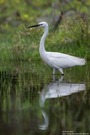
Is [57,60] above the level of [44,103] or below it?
above

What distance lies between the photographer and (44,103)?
28.6 feet

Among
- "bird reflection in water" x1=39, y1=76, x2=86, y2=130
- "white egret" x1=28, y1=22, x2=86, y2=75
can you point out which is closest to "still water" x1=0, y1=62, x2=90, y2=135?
"bird reflection in water" x1=39, y1=76, x2=86, y2=130

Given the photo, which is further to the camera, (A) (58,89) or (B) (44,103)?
(A) (58,89)

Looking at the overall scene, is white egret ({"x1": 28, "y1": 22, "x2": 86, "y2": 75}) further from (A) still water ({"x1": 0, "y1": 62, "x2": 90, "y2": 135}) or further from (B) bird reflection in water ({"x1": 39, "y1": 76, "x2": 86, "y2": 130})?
(B) bird reflection in water ({"x1": 39, "y1": 76, "x2": 86, "y2": 130})

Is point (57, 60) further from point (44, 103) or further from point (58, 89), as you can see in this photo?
point (44, 103)

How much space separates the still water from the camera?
712 cm

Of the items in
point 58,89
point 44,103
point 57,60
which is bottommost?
point 44,103

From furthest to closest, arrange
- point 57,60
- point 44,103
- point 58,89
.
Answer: point 57,60
point 58,89
point 44,103

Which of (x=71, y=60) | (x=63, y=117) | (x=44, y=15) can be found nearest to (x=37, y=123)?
(x=63, y=117)

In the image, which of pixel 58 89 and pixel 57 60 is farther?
pixel 57 60

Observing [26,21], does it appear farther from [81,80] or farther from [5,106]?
[5,106]

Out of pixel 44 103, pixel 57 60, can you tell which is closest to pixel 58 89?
pixel 44 103

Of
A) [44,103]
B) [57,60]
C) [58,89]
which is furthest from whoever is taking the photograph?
[57,60]

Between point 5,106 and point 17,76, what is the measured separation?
3152mm
